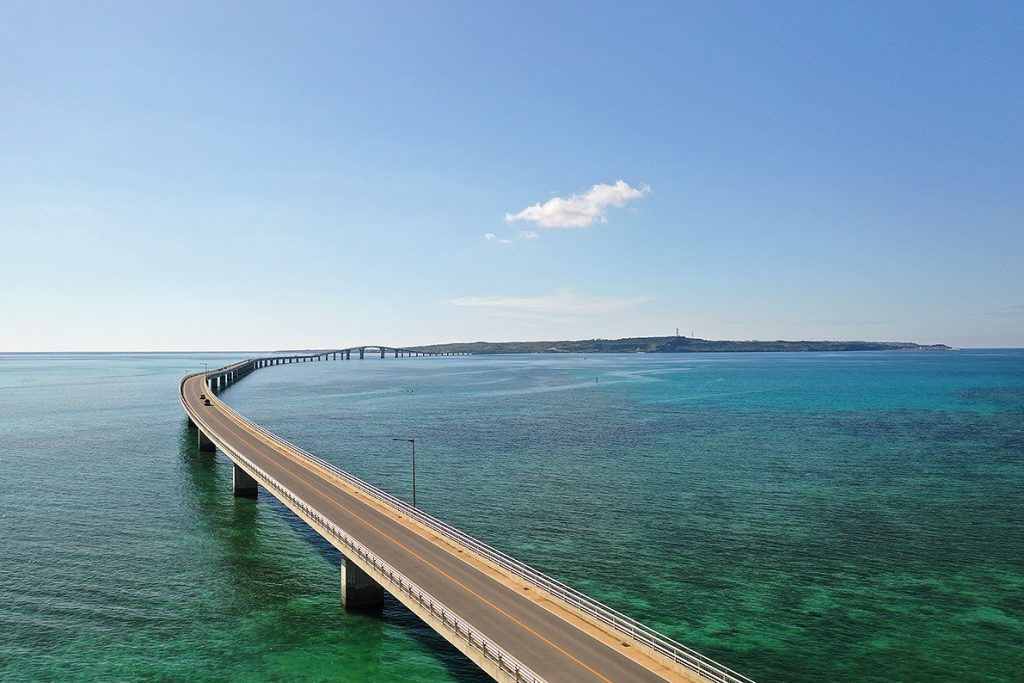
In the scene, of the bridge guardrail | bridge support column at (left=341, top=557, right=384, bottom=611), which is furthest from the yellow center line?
bridge support column at (left=341, top=557, right=384, bottom=611)

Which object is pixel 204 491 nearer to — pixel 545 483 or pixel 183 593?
pixel 183 593

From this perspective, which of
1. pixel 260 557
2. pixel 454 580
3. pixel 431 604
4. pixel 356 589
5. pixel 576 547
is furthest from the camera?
pixel 576 547

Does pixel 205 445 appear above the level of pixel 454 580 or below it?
below

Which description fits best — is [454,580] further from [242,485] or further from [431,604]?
[242,485]

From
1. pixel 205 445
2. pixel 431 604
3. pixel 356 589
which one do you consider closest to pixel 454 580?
pixel 431 604

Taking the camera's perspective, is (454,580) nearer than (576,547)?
Yes

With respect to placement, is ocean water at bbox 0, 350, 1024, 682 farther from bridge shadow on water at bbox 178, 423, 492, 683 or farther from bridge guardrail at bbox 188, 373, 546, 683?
bridge guardrail at bbox 188, 373, 546, 683
